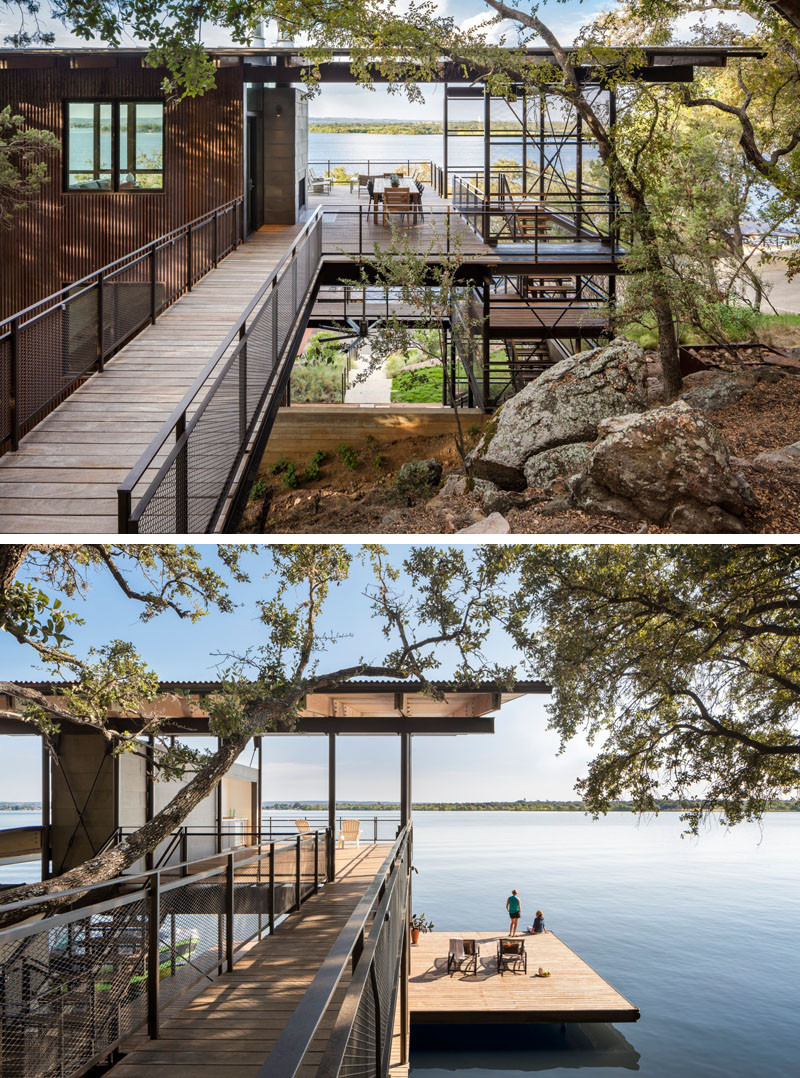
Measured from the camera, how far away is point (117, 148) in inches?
464

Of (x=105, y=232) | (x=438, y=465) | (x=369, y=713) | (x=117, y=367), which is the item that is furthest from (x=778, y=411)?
(x=105, y=232)

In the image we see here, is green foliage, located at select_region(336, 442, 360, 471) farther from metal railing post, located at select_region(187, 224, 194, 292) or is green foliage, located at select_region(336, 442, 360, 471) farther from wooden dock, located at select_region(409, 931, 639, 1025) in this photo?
wooden dock, located at select_region(409, 931, 639, 1025)

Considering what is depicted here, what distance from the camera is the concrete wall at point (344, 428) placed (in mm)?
10102

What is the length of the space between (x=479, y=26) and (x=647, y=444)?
4.90m

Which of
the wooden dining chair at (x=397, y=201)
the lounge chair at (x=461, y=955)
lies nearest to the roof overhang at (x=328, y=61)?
the wooden dining chair at (x=397, y=201)

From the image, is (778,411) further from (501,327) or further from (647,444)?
(501,327)

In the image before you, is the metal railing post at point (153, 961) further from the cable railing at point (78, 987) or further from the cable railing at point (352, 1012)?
the cable railing at point (352, 1012)

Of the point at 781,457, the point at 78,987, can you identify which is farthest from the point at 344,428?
the point at 78,987

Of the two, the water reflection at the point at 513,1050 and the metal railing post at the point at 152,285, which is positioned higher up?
the metal railing post at the point at 152,285

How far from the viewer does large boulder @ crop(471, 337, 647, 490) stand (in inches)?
311

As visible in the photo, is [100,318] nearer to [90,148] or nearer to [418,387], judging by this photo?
[90,148]

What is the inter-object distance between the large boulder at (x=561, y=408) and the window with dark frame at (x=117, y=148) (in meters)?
6.73

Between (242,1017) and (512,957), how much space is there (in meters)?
8.18

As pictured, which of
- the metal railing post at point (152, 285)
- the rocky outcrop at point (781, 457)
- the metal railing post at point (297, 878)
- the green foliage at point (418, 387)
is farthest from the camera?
the green foliage at point (418, 387)
